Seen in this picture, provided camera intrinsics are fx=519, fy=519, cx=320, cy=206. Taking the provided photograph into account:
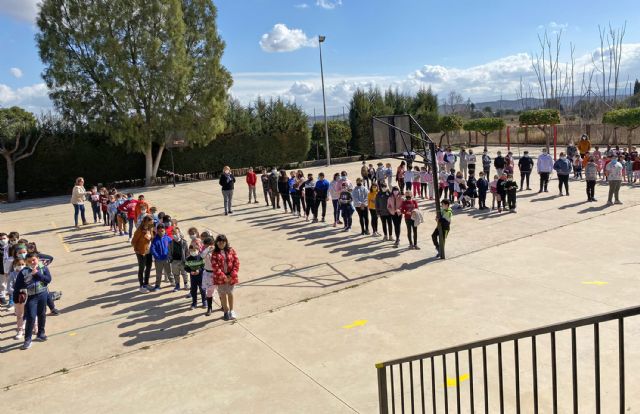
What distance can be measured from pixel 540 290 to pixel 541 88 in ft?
258

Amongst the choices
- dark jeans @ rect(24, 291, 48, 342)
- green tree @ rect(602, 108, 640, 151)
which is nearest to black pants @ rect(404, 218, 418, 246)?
dark jeans @ rect(24, 291, 48, 342)

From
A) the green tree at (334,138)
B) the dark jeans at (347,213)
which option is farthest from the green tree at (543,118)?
the dark jeans at (347,213)

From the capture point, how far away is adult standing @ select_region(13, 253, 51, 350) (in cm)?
789

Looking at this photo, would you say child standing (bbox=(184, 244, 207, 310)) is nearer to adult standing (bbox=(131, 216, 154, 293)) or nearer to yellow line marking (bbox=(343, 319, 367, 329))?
adult standing (bbox=(131, 216, 154, 293))

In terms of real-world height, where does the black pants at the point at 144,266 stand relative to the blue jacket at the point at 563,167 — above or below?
below

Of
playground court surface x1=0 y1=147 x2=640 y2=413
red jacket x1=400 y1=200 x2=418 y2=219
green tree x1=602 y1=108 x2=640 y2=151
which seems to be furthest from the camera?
green tree x1=602 y1=108 x2=640 y2=151

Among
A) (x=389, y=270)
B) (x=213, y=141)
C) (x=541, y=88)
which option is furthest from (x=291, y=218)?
(x=541, y=88)

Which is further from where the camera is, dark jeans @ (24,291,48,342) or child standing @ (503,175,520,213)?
child standing @ (503,175,520,213)

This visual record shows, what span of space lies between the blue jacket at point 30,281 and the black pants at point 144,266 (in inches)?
90.5

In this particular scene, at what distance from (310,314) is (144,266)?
3887 millimetres

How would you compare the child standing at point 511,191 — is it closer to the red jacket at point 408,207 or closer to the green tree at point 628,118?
the red jacket at point 408,207

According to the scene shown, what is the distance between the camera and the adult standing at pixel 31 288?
25.9 feet

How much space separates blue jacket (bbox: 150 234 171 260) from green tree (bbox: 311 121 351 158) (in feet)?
95.7

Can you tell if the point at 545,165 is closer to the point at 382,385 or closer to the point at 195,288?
the point at 195,288
